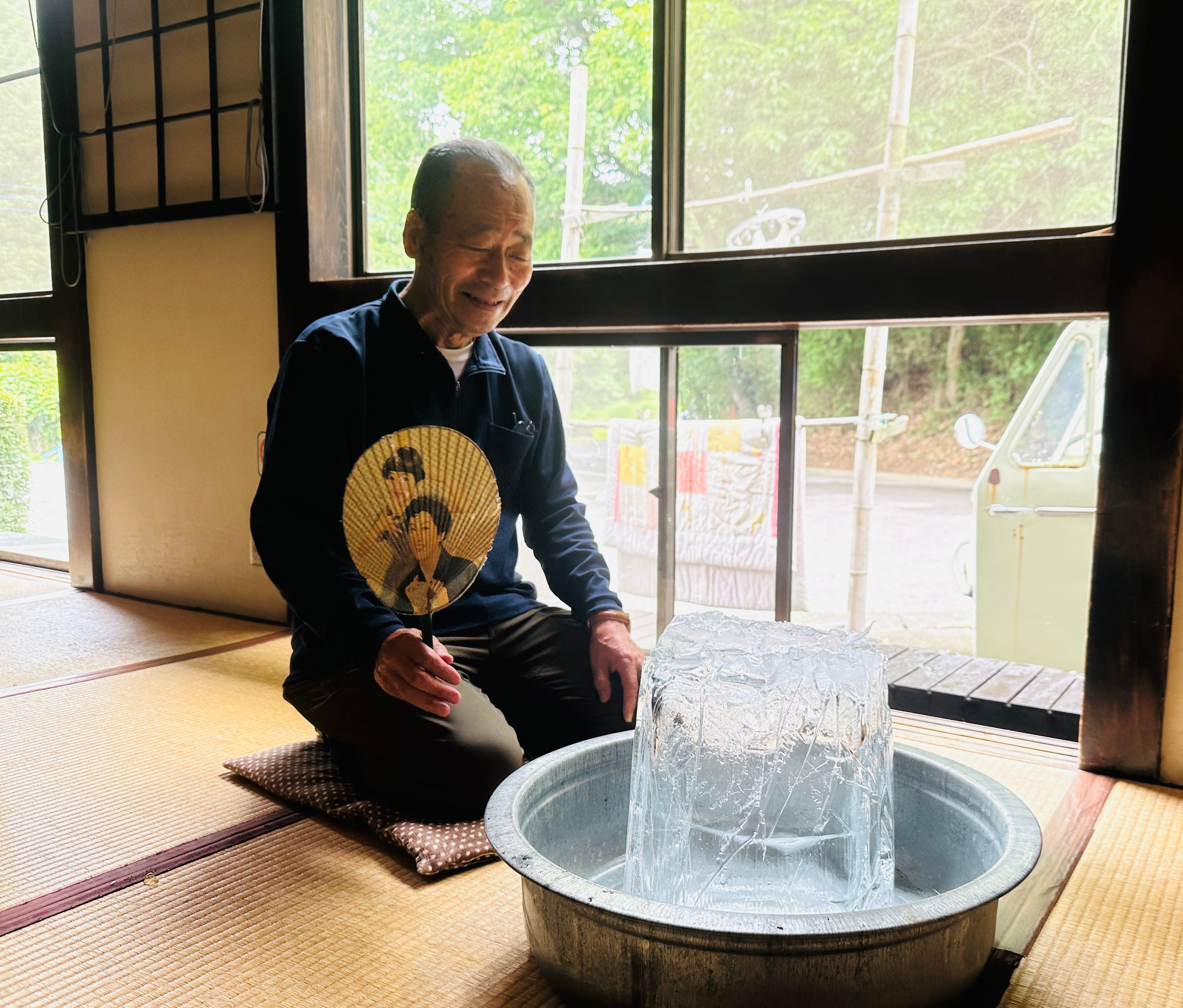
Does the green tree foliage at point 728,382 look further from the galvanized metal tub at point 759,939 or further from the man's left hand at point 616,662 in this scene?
the galvanized metal tub at point 759,939

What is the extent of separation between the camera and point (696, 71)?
250cm

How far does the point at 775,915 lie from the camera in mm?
959

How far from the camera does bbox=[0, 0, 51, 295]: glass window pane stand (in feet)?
13.3

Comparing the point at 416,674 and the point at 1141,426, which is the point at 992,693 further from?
the point at 416,674

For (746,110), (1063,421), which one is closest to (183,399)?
(746,110)

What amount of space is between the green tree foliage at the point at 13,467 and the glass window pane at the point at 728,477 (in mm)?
3587

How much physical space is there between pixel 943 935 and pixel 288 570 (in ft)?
3.68

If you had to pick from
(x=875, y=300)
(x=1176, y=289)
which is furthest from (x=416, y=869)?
(x=1176, y=289)

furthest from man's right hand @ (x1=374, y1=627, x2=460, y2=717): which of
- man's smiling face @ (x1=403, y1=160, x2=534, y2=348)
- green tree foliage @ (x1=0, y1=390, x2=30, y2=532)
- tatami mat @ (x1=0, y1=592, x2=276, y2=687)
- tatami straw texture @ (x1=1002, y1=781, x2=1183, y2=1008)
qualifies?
green tree foliage @ (x1=0, y1=390, x2=30, y2=532)

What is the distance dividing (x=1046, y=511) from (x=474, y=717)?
113 inches

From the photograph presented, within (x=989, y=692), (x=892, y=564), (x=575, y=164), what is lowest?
(x=892, y=564)

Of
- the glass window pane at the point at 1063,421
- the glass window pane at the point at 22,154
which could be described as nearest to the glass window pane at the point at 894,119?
the glass window pane at the point at 1063,421

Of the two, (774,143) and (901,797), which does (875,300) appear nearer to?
(774,143)

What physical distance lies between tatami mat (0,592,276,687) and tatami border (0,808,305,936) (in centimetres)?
121
